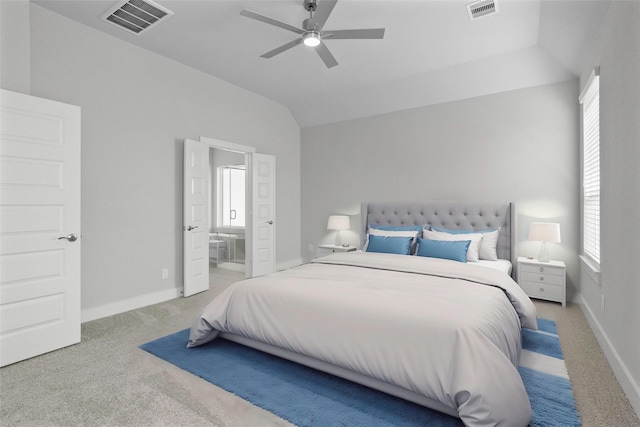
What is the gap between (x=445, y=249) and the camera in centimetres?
355

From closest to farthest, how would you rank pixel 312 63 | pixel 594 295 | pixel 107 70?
pixel 594 295 < pixel 107 70 < pixel 312 63

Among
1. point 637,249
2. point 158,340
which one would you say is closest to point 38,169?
point 158,340

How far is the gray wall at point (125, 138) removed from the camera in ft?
10.2

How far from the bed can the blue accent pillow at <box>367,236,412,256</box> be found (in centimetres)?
68

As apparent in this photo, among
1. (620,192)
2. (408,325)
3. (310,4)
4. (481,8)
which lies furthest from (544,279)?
(310,4)

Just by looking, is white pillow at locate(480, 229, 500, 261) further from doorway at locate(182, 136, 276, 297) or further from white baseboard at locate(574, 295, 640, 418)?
doorway at locate(182, 136, 276, 297)

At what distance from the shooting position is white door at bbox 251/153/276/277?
5.10m

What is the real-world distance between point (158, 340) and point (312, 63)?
344cm

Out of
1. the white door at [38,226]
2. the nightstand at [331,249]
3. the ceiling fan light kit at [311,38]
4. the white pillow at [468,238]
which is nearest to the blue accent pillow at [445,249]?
the white pillow at [468,238]

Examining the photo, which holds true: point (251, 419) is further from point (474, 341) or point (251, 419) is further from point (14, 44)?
point (14, 44)

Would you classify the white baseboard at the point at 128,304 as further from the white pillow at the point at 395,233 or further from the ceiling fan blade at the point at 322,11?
the ceiling fan blade at the point at 322,11

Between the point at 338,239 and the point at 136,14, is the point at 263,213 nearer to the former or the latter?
the point at 338,239

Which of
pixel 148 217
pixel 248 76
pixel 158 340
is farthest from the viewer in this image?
pixel 248 76

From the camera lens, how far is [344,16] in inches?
118
